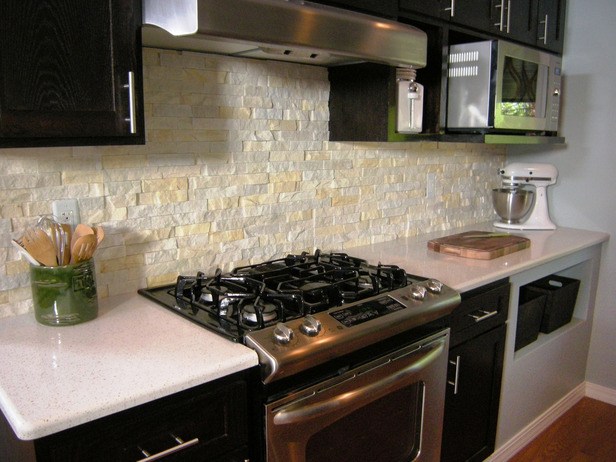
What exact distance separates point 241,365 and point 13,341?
22.0 inches

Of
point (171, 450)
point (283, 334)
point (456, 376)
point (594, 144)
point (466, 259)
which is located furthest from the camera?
point (594, 144)

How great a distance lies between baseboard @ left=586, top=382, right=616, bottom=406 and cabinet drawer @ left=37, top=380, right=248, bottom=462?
2367mm

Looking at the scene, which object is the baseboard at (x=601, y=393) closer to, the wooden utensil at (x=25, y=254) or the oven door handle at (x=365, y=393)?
the oven door handle at (x=365, y=393)

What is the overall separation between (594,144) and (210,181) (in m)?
2.08

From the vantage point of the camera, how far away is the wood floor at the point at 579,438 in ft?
7.92

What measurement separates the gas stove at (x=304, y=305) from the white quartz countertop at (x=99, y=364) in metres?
0.07

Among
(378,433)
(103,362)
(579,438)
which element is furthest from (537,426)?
(103,362)

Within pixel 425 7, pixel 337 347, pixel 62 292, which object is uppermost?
pixel 425 7

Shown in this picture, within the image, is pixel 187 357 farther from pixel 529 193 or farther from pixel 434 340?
pixel 529 193

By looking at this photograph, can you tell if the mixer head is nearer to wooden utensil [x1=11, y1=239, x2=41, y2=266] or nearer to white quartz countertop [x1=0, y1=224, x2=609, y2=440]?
white quartz countertop [x1=0, y1=224, x2=609, y2=440]

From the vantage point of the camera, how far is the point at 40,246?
131 centimetres

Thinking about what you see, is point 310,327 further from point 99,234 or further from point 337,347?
point 99,234

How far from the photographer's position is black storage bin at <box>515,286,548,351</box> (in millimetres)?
2314

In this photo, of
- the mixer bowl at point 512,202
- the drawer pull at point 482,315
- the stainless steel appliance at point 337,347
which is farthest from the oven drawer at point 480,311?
the mixer bowl at point 512,202
